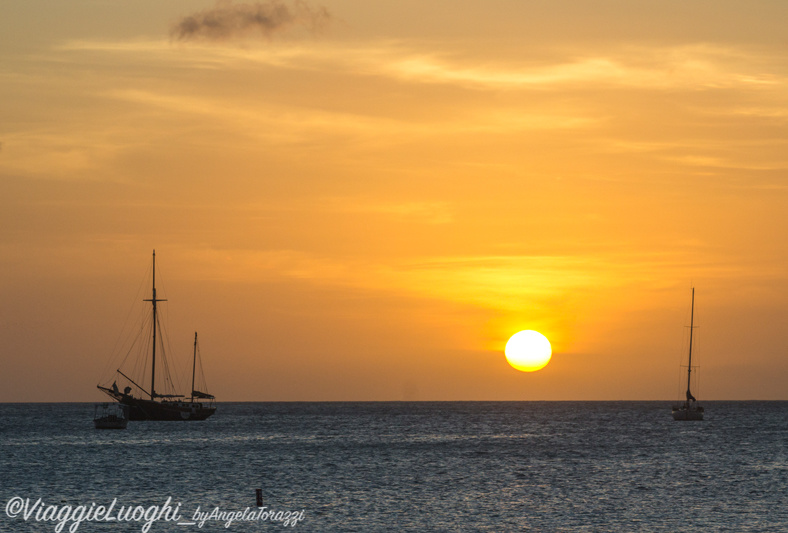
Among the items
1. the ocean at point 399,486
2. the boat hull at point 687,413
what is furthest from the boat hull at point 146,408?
the boat hull at point 687,413

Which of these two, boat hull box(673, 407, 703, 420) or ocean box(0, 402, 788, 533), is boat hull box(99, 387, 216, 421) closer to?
ocean box(0, 402, 788, 533)

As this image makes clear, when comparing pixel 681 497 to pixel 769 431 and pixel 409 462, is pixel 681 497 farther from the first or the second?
pixel 769 431

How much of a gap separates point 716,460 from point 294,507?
192 feet

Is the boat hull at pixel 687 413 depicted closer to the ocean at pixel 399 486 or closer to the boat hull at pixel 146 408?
the ocean at pixel 399 486

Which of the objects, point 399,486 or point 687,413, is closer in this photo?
point 399,486

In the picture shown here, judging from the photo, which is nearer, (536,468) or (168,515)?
(168,515)

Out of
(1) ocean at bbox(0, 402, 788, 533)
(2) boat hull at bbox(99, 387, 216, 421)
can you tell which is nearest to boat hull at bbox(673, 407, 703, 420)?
(1) ocean at bbox(0, 402, 788, 533)

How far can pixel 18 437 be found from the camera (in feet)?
562

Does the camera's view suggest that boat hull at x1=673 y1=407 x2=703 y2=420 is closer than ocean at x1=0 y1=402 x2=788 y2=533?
No

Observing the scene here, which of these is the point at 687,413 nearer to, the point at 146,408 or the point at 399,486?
the point at 146,408

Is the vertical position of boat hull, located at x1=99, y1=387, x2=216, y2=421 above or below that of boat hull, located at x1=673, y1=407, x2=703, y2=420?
below

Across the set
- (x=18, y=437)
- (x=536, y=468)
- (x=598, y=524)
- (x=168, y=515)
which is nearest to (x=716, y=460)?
(x=536, y=468)

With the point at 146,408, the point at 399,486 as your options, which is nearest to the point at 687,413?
the point at 146,408

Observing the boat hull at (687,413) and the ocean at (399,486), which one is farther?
the boat hull at (687,413)
